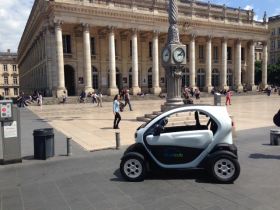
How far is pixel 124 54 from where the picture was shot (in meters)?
52.0

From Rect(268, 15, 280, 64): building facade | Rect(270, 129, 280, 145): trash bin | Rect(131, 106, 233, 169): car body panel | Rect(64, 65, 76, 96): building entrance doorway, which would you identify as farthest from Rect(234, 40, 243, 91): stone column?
Rect(131, 106, 233, 169): car body panel

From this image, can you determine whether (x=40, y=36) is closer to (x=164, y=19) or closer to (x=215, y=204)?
(x=164, y=19)

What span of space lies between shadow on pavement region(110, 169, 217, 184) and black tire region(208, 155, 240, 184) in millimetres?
232

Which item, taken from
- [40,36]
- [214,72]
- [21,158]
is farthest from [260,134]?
[214,72]

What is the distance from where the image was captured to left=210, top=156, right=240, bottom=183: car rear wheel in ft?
22.0

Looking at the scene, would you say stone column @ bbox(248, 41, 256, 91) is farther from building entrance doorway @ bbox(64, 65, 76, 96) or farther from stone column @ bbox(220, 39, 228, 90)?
building entrance doorway @ bbox(64, 65, 76, 96)

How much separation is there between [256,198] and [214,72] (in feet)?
193

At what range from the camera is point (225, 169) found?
6785mm

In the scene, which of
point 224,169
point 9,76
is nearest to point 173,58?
point 224,169

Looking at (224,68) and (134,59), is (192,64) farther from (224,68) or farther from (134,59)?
(134,59)

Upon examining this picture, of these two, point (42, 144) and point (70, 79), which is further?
point (70, 79)

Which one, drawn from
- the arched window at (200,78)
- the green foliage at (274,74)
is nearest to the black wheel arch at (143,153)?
the arched window at (200,78)

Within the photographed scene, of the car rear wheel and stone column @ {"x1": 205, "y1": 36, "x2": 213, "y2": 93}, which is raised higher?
stone column @ {"x1": 205, "y1": 36, "x2": 213, "y2": 93}

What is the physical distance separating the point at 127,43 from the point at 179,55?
1410 inches
